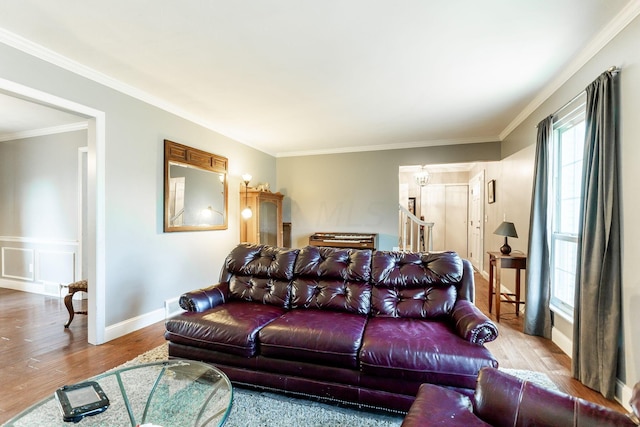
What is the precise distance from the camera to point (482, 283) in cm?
533

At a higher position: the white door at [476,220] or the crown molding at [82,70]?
the crown molding at [82,70]

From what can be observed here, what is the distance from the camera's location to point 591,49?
7.46 feet

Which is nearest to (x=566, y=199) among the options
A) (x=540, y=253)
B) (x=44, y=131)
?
(x=540, y=253)

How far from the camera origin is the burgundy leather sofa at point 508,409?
1.05m

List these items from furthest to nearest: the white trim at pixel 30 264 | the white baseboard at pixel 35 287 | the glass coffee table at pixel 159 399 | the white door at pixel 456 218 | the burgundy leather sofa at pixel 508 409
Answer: the white door at pixel 456 218 → the white trim at pixel 30 264 → the white baseboard at pixel 35 287 → the glass coffee table at pixel 159 399 → the burgundy leather sofa at pixel 508 409

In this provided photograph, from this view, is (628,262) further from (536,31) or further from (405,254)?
(536,31)

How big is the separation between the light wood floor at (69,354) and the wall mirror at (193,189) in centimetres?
128

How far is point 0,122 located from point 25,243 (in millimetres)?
1843

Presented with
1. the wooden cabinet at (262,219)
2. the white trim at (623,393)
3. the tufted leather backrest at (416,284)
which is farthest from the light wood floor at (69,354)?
the wooden cabinet at (262,219)

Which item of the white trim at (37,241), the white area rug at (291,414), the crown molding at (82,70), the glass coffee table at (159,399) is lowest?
the white area rug at (291,414)

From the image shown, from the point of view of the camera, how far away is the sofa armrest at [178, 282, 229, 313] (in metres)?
2.31

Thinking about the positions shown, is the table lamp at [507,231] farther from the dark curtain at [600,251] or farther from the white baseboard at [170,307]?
the white baseboard at [170,307]

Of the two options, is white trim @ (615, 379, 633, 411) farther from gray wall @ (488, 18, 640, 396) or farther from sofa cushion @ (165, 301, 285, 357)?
sofa cushion @ (165, 301, 285, 357)

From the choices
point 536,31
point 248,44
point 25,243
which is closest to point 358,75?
point 248,44
